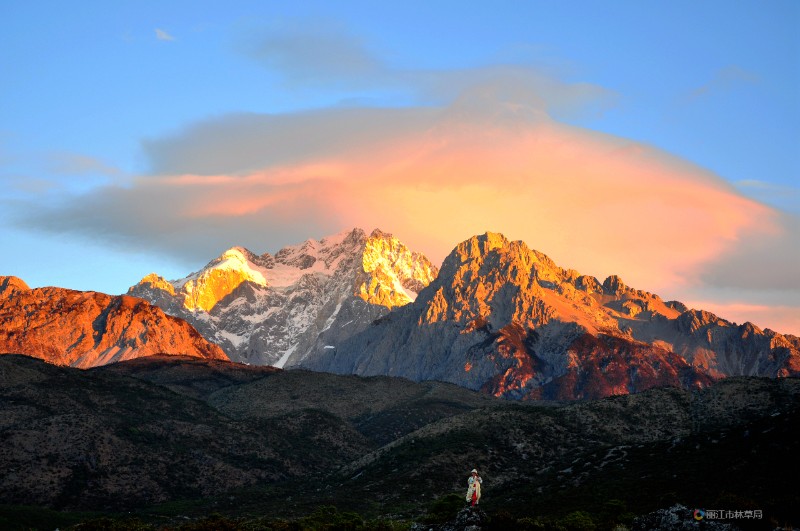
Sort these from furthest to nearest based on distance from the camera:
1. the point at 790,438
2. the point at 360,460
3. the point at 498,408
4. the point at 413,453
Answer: the point at 498,408
the point at 360,460
the point at 413,453
the point at 790,438

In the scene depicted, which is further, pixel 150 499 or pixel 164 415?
pixel 164 415

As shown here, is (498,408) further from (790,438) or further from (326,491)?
(790,438)

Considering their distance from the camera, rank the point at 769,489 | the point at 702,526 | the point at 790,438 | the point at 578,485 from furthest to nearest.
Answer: the point at 578,485
the point at 790,438
the point at 769,489
the point at 702,526

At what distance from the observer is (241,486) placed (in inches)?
6161

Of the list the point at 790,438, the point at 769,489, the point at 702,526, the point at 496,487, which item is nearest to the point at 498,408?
the point at 496,487

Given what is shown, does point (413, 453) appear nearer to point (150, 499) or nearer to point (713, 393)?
point (150, 499)

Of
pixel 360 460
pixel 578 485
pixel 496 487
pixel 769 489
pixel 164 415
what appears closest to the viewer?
pixel 769 489

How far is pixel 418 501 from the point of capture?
123750 mm

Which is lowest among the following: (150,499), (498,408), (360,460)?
(150,499)

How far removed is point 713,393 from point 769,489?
94684 millimetres

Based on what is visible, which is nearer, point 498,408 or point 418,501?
point 418,501

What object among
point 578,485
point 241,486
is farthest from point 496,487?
point 241,486

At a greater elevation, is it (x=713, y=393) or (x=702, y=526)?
(x=713, y=393)

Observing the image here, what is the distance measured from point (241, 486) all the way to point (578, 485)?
73.2m
